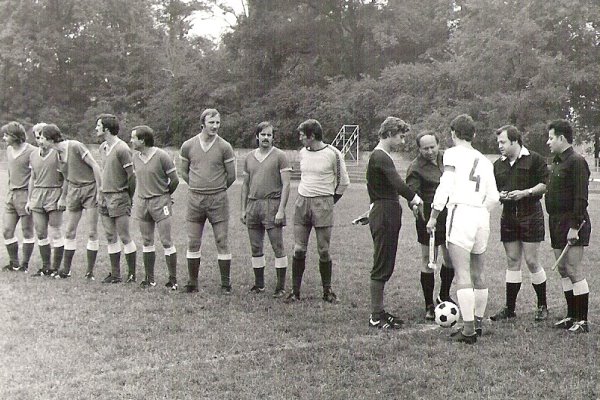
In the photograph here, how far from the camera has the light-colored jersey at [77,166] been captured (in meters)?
8.58

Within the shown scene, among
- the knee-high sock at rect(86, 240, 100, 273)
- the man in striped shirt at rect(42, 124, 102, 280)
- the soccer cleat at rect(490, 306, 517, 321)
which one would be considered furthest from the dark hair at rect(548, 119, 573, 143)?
the knee-high sock at rect(86, 240, 100, 273)

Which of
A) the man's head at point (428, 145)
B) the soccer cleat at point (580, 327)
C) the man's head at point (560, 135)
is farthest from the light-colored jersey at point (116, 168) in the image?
the soccer cleat at point (580, 327)

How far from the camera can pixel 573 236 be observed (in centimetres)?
616

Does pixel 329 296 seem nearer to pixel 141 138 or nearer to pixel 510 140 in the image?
pixel 510 140

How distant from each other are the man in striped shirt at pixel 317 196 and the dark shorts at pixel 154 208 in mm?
1743

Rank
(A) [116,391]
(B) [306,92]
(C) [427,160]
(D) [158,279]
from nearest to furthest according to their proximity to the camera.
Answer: (A) [116,391] → (C) [427,160] → (D) [158,279] → (B) [306,92]

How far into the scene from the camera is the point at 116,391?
4.59 metres

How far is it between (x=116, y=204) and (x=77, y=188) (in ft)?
2.19

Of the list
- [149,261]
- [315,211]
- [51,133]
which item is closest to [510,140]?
[315,211]

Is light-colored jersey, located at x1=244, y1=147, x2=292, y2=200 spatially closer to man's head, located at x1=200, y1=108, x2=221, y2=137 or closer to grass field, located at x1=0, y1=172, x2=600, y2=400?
man's head, located at x1=200, y1=108, x2=221, y2=137

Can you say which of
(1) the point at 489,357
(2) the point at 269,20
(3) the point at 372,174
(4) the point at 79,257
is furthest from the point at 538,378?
(2) the point at 269,20

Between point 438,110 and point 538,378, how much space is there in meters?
30.0

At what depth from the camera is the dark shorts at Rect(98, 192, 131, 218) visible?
27.5 ft

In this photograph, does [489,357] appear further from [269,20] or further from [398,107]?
[269,20]
